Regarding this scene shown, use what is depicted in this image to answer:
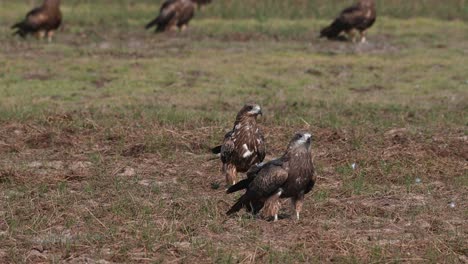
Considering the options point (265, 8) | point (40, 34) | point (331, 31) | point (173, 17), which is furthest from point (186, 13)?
point (331, 31)

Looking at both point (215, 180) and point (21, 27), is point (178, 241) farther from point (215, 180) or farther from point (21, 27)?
point (21, 27)

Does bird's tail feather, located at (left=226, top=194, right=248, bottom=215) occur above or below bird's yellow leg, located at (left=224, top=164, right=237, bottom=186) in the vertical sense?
above

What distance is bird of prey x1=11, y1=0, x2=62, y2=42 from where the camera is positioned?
22859 millimetres

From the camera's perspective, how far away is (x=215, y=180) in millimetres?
10695

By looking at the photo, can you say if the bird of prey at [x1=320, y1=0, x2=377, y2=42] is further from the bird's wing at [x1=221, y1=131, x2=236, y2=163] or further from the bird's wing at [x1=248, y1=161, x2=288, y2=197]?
the bird's wing at [x1=248, y1=161, x2=288, y2=197]

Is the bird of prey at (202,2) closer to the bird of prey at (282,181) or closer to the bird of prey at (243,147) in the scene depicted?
the bird of prey at (243,147)

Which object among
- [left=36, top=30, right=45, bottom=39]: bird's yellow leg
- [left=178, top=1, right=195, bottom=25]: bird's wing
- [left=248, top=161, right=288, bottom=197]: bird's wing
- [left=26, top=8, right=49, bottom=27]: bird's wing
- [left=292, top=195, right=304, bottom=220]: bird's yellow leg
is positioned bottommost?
[left=36, top=30, right=45, bottom=39]: bird's yellow leg

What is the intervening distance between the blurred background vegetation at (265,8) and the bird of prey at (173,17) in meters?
1.48

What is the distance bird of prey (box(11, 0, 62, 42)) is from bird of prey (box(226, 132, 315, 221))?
15.0 metres

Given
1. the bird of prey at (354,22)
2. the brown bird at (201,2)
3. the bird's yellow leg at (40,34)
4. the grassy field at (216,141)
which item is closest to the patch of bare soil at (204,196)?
the grassy field at (216,141)

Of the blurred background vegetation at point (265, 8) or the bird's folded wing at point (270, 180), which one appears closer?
the bird's folded wing at point (270, 180)

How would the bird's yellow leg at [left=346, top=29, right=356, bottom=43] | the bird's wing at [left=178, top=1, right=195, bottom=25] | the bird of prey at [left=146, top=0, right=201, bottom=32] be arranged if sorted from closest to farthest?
1. the bird's yellow leg at [left=346, top=29, right=356, bottom=43]
2. the bird of prey at [left=146, top=0, right=201, bottom=32]
3. the bird's wing at [left=178, top=1, right=195, bottom=25]

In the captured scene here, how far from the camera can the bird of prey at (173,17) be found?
24500 mm

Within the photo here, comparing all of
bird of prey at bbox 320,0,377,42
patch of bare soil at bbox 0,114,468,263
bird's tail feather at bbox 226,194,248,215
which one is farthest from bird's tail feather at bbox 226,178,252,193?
bird of prey at bbox 320,0,377,42
